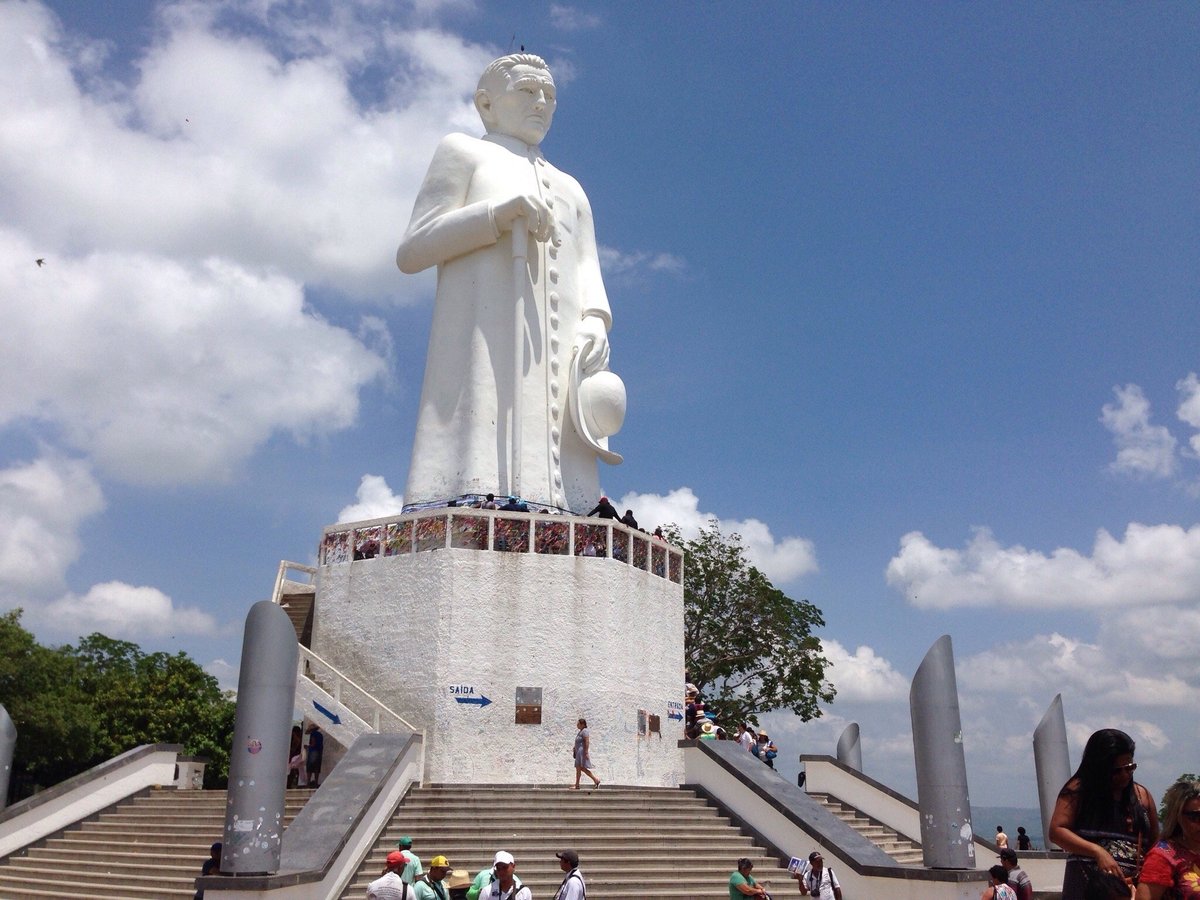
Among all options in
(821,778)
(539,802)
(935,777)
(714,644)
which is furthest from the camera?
(714,644)

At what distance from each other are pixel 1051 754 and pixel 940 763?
487 centimetres

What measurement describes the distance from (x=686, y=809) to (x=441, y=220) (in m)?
12.0

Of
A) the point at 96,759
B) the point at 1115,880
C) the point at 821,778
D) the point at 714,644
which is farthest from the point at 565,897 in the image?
the point at 96,759

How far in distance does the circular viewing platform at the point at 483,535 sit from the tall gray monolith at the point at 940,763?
7054mm

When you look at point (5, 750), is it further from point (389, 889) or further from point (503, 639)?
point (389, 889)

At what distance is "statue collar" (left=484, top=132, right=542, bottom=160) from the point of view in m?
22.4

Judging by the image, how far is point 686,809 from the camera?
49.8 ft

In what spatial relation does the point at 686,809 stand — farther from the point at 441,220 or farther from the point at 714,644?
the point at 714,644

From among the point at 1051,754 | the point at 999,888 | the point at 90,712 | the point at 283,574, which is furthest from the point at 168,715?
the point at 999,888

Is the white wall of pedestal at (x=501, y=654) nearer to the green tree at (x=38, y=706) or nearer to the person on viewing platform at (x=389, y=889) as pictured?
the person on viewing platform at (x=389, y=889)

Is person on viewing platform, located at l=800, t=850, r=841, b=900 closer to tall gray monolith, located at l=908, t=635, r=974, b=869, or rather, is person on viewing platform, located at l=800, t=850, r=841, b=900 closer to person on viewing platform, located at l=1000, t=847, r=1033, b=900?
tall gray monolith, located at l=908, t=635, r=974, b=869

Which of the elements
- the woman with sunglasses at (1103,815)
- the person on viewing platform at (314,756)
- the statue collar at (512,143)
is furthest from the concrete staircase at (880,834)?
the statue collar at (512,143)

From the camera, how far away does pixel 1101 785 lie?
4.50m

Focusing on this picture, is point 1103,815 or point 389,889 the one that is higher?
point 1103,815
